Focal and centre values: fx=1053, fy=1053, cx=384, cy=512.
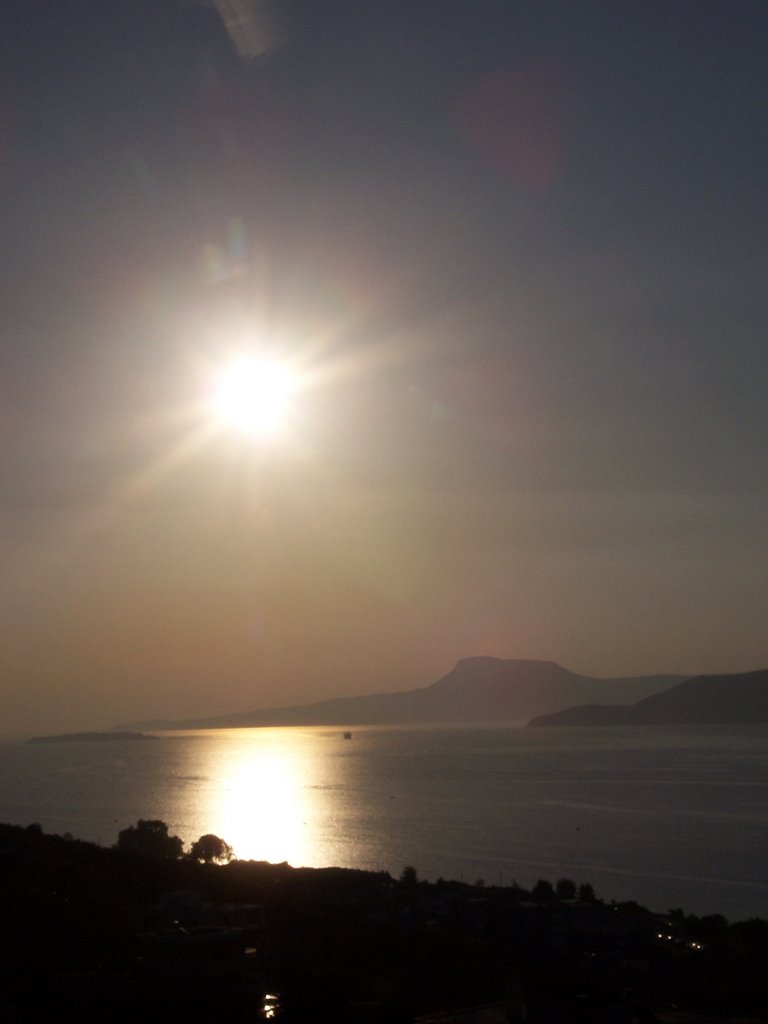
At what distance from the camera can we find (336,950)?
45.6 feet

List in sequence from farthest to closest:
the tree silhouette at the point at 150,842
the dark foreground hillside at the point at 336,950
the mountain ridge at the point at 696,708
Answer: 1. the mountain ridge at the point at 696,708
2. the tree silhouette at the point at 150,842
3. the dark foreground hillside at the point at 336,950

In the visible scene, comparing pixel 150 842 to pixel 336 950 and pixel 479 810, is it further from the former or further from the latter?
pixel 479 810

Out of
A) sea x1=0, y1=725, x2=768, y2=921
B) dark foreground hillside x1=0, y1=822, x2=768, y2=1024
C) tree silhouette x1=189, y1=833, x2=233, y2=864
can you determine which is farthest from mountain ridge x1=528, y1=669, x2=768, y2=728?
dark foreground hillside x1=0, y1=822, x2=768, y2=1024

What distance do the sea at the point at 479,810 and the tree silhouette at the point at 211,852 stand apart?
7.13m

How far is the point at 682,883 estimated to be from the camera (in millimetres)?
30312

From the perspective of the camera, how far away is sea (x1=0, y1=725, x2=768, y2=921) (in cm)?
3344

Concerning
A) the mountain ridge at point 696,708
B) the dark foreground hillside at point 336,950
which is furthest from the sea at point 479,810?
the mountain ridge at point 696,708

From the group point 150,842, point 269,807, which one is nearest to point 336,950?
point 150,842

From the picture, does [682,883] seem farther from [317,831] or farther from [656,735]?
[656,735]

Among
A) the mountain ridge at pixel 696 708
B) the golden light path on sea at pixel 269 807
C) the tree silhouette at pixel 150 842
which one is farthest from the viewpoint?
the mountain ridge at pixel 696 708

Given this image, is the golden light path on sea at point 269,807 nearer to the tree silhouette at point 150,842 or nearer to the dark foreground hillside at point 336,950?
the tree silhouette at point 150,842

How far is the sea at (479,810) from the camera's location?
3344 centimetres

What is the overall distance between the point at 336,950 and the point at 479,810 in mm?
39575

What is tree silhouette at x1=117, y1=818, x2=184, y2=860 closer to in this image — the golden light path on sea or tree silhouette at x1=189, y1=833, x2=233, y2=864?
tree silhouette at x1=189, y1=833, x2=233, y2=864
